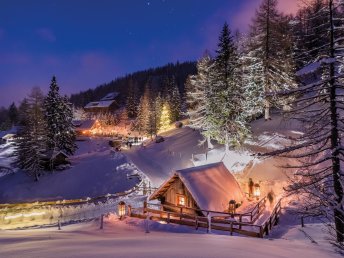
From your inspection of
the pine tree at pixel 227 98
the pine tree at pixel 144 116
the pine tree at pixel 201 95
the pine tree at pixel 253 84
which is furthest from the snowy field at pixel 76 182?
the pine tree at pixel 144 116

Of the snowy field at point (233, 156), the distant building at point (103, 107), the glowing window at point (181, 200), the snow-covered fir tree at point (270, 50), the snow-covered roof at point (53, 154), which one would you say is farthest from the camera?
the distant building at point (103, 107)

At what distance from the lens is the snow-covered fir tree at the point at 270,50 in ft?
126

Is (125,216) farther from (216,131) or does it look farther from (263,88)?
(263,88)

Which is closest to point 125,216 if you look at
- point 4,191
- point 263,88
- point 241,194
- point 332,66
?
point 241,194

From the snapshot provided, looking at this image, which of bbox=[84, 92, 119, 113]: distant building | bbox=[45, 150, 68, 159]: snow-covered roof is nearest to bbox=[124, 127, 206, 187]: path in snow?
bbox=[45, 150, 68, 159]: snow-covered roof

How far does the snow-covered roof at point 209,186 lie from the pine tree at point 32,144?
29648mm

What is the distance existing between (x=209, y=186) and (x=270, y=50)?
23536mm

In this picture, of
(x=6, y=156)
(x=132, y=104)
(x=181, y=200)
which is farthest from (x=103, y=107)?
(x=181, y=200)

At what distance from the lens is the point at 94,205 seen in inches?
1312

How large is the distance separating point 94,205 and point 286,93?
2679 centimetres

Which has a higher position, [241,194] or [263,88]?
[263,88]

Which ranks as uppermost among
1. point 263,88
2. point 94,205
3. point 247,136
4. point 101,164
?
point 263,88

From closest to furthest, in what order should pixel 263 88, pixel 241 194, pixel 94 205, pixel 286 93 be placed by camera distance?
pixel 286 93
pixel 241 194
pixel 94 205
pixel 263 88

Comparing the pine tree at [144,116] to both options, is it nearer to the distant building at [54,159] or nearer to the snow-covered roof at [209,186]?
the distant building at [54,159]
